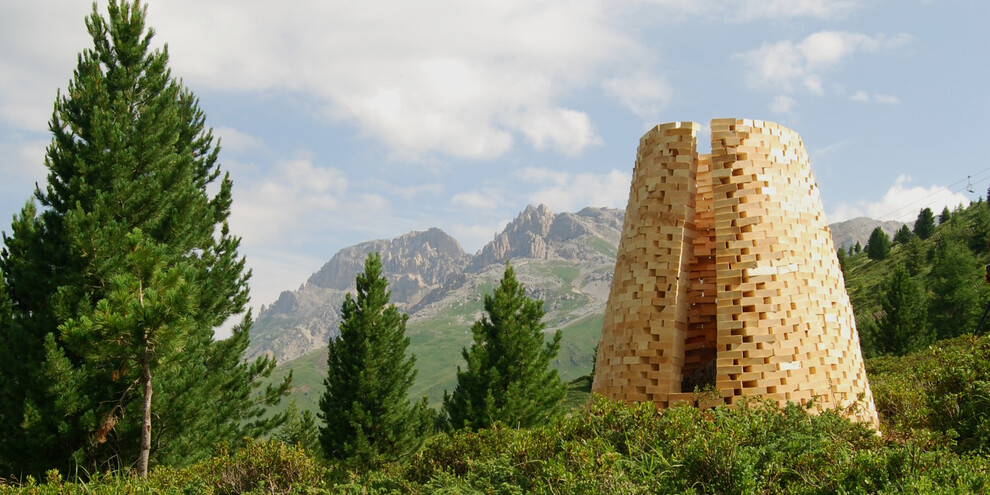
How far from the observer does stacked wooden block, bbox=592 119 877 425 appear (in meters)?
6.28

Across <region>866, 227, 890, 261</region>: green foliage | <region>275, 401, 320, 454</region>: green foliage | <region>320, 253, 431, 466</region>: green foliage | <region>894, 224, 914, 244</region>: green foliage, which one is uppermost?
<region>894, 224, 914, 244</region>: green foliage

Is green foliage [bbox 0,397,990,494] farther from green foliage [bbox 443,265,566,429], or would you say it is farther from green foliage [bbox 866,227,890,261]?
green foliage [bbox 866,227,890,261]

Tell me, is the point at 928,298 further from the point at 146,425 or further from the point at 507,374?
the point at 146,425

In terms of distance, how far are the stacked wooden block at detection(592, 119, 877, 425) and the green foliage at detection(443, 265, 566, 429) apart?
12657 mm

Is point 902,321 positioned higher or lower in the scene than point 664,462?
higher

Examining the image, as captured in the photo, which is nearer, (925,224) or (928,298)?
(928,298)

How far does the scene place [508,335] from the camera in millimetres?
20578

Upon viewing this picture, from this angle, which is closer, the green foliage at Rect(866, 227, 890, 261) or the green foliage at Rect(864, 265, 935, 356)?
the green foliage at Rect(864, 265, 935, 356)

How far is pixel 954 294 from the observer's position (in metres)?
40.0

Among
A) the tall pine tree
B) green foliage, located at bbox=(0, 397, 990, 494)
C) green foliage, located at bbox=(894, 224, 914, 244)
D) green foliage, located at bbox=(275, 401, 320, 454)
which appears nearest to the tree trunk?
the tall pine tree

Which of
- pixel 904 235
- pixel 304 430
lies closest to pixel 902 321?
pixel 304 430

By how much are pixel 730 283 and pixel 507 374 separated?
1448cm

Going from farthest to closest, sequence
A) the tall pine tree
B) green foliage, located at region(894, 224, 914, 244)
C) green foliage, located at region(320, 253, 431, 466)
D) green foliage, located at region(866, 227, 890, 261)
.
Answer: green foliage, located at region(894, 224, 914, 244) → green foliage, located at region(866, 227, 890, 261) → green foliage, located at region(320, 253, 431, 466) → the tall pine tree

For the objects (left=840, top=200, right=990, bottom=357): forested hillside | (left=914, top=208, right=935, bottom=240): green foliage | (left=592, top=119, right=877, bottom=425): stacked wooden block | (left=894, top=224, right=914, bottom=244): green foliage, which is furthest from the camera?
(left=894, top=224, right=914, bottom=244): green foliage
